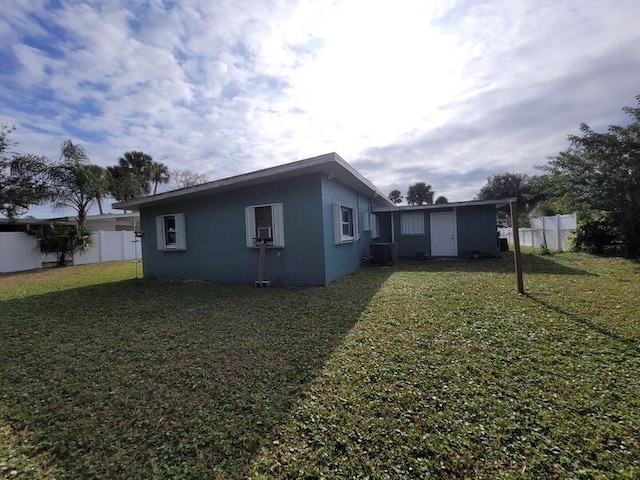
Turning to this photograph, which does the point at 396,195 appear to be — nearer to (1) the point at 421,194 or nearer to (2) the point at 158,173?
(1) the point at 421,194

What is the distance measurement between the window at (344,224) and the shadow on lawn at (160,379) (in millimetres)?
2273

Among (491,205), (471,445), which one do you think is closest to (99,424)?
(471,445)

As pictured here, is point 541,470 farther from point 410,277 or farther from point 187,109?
point 187,109

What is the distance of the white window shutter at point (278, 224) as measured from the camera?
7203 mm

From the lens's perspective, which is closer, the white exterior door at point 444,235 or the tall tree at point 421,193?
the white exterior door at point 444,235

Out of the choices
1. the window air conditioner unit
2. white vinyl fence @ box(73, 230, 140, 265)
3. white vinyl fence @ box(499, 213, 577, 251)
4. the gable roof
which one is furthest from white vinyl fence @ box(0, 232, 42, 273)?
white vinyl fence @ box(499, 213, 577, 251)

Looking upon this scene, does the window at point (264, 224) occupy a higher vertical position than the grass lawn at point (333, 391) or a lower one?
higher

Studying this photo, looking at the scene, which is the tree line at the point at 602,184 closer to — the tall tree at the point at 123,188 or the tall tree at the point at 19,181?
the tall tree at the point at 123,188

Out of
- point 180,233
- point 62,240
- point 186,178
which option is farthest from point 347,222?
point 186,178

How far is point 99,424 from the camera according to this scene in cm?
219

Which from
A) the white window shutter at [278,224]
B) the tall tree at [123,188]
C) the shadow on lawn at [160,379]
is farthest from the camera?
the tall tree at [123,188]

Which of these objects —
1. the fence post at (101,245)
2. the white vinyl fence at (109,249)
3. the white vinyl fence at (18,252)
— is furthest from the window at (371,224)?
the white vinyl fence at (18,252)

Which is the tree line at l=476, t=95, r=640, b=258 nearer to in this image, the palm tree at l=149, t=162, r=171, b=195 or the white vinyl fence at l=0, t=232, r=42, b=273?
the white vinyl fence at l=0, t=232, r=42, b=273

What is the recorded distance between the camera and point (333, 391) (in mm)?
2494
